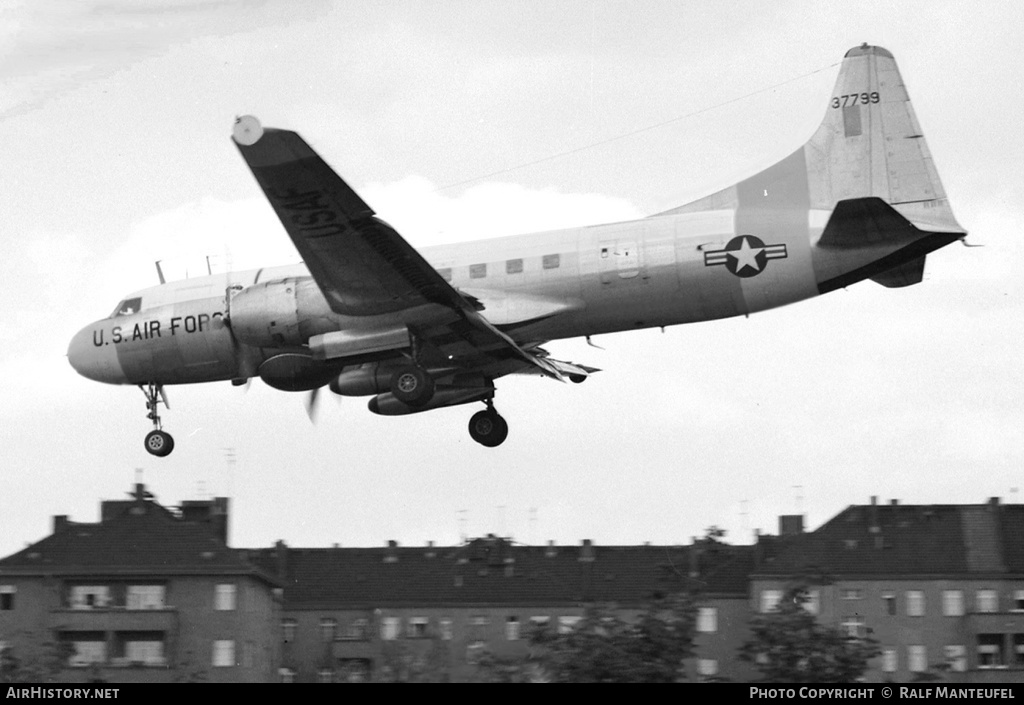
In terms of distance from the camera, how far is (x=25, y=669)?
44.9 meters

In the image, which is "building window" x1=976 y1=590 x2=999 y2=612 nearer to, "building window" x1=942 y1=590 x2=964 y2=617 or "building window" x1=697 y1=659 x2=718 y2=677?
"building window" x1=942 y1=590 x2=964 y2=617

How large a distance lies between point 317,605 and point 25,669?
60.1 feet

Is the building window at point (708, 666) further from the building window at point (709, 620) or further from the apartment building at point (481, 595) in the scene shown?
the building window at point (709, 620)

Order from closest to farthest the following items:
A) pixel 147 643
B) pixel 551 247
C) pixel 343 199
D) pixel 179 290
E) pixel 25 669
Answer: pixel 343 199 → pixel 551 247 → pixel 179 290 → pixel 25 669 → pixel 147 643

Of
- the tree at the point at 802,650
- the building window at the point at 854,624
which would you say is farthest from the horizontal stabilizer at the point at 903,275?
the building window at the point at 854,624

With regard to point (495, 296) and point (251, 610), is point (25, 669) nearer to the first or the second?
point (251, 610)

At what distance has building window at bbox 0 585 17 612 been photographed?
52.9 metres

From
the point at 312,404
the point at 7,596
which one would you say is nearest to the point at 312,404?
the point at 312,404

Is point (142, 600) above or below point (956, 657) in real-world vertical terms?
above

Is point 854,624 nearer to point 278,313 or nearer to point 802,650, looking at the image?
point 802,650

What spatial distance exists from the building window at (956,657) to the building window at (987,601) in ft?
10.9

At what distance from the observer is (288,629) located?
197 feet

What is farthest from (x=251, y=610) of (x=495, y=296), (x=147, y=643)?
(x=495, y=296)

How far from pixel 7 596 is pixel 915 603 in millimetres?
29044
